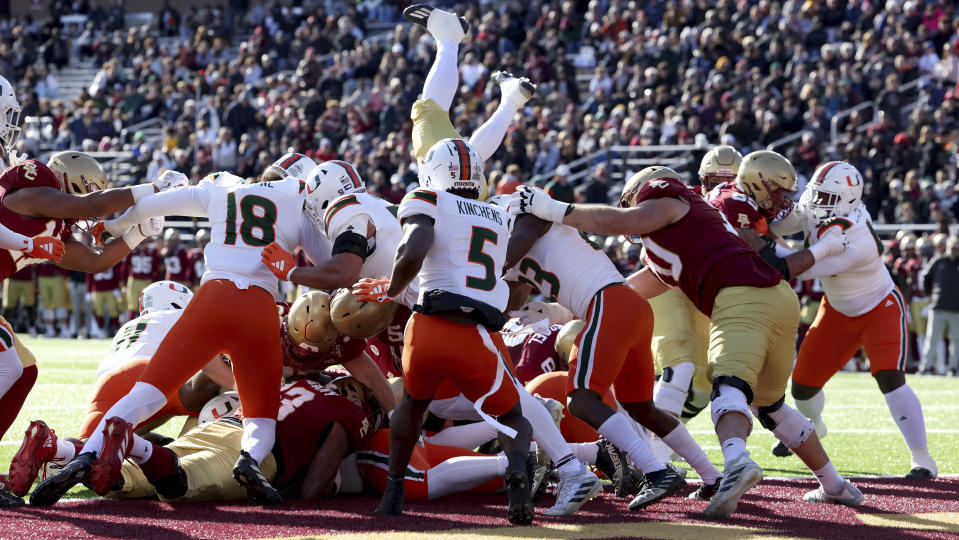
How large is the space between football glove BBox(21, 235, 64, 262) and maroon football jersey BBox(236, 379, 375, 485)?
1.08m

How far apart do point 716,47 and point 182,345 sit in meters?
15.1

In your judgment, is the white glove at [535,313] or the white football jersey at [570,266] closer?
the white football jersey at [570,266]

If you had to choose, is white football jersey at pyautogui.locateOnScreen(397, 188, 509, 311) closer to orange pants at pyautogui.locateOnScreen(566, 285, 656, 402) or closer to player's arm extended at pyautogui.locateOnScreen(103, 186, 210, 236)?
orange pants at pyautogui.locateOnScreen(566, 285, 656, 402)

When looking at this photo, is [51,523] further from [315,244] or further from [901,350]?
[901,350]

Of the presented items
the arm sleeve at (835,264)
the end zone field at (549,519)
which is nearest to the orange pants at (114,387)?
the end zone field at (549,519)

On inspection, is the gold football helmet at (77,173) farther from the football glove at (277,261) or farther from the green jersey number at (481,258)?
the green jersey number at (481,258)

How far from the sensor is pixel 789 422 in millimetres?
5113

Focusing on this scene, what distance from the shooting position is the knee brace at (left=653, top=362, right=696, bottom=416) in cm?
632

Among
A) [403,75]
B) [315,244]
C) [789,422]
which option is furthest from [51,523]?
[403,75]

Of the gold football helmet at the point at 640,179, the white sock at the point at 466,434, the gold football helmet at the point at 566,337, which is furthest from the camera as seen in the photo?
the gold football helmet at the point at 566,337

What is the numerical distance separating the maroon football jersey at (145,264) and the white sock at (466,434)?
12.7m

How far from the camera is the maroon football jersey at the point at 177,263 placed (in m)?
17.8

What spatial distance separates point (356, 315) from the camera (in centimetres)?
526

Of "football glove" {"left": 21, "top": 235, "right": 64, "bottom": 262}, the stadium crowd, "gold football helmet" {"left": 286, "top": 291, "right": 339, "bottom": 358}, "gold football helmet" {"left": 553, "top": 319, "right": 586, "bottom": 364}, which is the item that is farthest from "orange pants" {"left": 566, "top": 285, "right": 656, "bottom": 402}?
the stadium crowd
